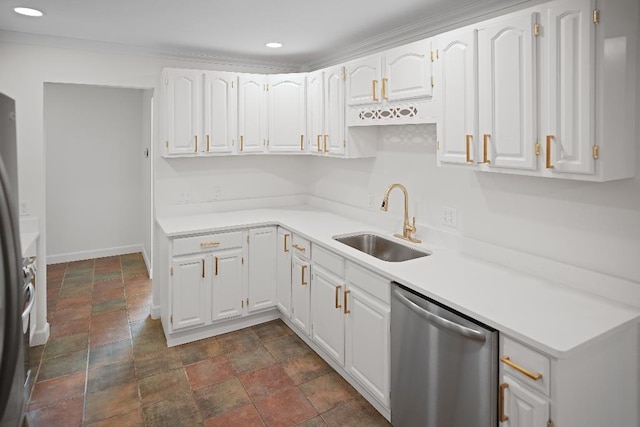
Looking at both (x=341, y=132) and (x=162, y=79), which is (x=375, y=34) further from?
(x=162, y=79)

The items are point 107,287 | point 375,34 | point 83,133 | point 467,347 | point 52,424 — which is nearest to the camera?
point 467,347

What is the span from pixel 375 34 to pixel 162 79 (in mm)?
1795

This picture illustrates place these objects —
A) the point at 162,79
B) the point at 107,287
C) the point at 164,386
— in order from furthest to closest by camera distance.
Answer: the point at 107,287 < the point at 162,79 < the point at 164,386

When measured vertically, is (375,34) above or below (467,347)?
above

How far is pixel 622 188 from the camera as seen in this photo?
188 cm

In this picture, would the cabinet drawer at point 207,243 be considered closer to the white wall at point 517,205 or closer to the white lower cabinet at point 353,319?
the white lower cabinet at point 353,319

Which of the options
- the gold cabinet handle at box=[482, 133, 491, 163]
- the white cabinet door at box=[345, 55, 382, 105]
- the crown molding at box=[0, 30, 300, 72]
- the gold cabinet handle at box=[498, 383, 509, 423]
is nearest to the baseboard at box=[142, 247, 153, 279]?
the crown molding at box=[0, 30, 300, 72]

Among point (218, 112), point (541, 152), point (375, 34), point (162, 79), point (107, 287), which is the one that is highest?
point (375, 34)

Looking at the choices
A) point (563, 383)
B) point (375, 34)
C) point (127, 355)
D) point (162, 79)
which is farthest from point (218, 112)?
point (563, 383)

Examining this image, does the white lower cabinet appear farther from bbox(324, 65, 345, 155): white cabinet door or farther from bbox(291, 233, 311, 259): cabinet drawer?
Result: bbox(324, 65, 345, 155): white cabinet door

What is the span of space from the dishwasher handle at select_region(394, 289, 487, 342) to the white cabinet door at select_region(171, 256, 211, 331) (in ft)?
5.88

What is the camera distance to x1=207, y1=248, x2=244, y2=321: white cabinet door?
3.47 meters

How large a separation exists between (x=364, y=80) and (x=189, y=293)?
83.9 inches

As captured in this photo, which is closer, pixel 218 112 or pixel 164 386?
pixel 164 386
